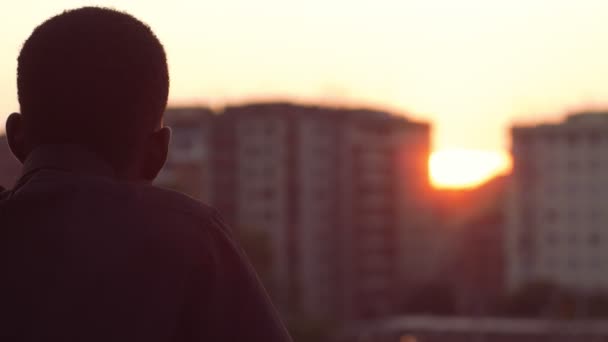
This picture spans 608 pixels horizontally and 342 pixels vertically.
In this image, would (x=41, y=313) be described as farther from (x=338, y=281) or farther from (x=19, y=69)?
(x=338, y=281)

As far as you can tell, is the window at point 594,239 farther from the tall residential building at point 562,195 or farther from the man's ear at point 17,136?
the man's ear at point 17,136

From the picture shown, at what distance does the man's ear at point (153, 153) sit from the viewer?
1.44 metres

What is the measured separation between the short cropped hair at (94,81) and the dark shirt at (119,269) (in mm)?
66

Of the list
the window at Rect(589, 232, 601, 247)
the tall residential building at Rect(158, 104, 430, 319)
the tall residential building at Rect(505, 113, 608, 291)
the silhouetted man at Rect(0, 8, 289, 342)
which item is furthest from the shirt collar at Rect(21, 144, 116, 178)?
the window at Rect(589, 232, 601, 247)

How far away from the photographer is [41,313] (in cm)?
127

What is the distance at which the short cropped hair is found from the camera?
1.39 m

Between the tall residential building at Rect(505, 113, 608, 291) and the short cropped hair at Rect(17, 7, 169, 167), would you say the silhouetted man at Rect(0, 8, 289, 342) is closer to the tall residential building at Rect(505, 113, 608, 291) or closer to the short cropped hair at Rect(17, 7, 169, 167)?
the short cropped hair at Rect(17, 7, 169, 167)

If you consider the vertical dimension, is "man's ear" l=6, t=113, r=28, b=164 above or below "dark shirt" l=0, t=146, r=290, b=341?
above

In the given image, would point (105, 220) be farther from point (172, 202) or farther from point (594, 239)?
point (594, 239)

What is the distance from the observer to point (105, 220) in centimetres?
132

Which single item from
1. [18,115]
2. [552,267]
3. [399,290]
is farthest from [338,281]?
[18,115]

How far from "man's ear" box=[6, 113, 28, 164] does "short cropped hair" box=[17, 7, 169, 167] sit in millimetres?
27

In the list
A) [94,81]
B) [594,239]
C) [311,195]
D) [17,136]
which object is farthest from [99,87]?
[594,239]

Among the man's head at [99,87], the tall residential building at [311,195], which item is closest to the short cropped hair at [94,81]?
the man's head at [99,87]
